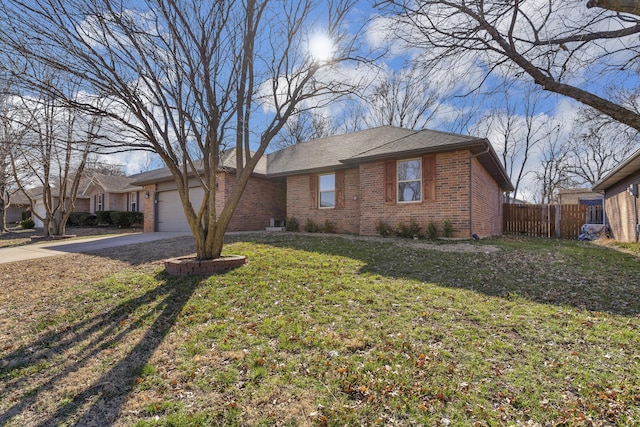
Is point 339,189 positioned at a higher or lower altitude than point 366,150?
lower

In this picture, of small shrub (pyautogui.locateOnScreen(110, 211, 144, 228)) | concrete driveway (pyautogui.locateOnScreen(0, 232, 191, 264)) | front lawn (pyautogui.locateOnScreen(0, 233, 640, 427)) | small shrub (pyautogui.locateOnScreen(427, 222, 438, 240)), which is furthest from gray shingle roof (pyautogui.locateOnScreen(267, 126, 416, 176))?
small shrub (pyautogui.locateOnScreen(110, 211, 144, 228))

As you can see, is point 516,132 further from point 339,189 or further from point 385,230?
point 385,230

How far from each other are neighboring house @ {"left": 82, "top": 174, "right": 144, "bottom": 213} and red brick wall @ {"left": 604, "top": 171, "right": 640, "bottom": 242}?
2546 centimetres

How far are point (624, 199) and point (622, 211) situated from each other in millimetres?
539

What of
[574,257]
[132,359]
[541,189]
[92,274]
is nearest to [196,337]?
[132,359]

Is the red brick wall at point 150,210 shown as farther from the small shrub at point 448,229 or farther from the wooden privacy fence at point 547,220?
the wooden privacy fence at point 547,220

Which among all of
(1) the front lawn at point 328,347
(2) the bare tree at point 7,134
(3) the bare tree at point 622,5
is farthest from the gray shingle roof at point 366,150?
(2) the bare tree at point 7,134

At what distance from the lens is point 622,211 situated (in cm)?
1212

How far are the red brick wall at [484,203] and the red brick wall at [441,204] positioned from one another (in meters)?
0.65

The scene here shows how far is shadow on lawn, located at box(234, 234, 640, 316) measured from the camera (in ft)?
14.8

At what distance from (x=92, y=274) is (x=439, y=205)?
8.72 m

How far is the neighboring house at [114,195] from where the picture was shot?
23.0 metres

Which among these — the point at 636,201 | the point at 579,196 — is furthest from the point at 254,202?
the point at 579,196

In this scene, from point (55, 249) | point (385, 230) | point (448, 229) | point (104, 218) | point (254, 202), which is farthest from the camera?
point (104, 218)
